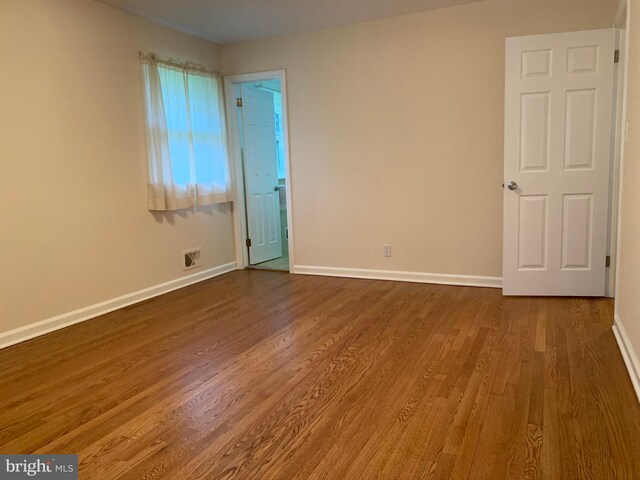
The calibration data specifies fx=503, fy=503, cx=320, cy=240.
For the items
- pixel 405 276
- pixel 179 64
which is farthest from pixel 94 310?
pixel 405 276

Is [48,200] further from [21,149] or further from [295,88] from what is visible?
[295,88]

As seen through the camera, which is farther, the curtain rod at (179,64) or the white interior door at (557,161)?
the curtain rod at (179,64)

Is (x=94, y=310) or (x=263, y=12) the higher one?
(x=263, y=12)

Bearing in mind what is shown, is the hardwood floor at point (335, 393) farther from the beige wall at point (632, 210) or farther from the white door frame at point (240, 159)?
the white door frame at point (240, 159)

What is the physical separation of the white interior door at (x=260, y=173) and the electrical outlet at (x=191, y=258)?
809 millimetres

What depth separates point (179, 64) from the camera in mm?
4719

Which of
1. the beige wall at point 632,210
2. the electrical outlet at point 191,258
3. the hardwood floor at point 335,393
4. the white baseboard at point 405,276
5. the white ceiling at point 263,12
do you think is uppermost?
the white ceiling at point 263,12

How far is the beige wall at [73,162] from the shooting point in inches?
134

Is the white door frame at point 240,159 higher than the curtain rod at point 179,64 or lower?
lower

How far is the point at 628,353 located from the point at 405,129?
8.92 feet

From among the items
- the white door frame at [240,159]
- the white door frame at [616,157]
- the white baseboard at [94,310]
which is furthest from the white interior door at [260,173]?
the white door frame at [616,157]

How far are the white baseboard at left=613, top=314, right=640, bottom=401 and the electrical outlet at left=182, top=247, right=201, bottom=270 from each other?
145 inches

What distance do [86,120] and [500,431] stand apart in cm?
358

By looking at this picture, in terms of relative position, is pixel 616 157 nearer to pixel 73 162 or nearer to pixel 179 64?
pixel 179 64
